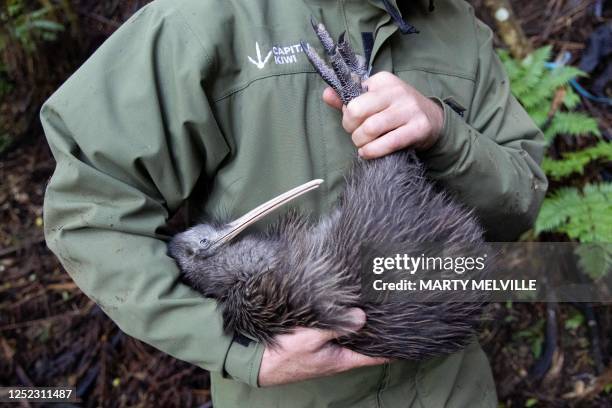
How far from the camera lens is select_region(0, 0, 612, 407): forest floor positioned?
3.59m

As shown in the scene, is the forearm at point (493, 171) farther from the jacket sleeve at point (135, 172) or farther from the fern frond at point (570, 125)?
the fern frond at point (570, 125)

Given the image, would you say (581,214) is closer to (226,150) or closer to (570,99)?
(570,99)

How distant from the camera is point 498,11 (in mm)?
4020

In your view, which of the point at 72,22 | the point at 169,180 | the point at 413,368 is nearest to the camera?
the point at 169,180

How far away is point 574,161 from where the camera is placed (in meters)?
3.59

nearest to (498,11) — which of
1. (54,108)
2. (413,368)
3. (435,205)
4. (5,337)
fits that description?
(435,205)

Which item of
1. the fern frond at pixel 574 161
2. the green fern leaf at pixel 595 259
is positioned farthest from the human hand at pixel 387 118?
the fern frond at pixel 574 161

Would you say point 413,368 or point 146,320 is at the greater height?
point 146,320

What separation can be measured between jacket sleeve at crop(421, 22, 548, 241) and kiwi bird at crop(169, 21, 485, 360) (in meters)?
0.09

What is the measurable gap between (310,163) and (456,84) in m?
0.66

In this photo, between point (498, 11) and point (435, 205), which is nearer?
point (435, 205)

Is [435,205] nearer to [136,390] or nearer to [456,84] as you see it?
[456,84]

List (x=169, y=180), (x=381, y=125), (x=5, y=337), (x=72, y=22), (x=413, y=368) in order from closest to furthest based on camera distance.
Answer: (x=381, y=125) → (x=169, y=180) → (x=413, y=368) → (x=5, y=337) → (x=72, y=22)

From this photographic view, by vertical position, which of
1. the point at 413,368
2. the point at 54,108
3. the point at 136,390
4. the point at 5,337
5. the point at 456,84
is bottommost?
the point at 136,390
